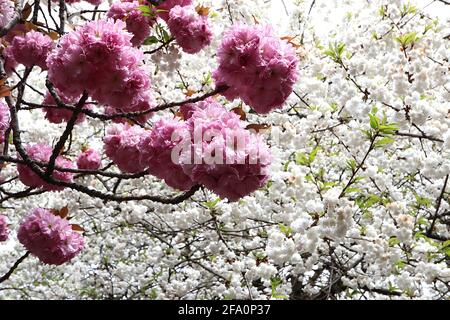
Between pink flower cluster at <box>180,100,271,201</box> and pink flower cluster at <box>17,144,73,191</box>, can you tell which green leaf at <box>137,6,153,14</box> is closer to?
pink flower cluster at <box>17,144,73,191</box>

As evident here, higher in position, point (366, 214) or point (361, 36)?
point (361, 36)

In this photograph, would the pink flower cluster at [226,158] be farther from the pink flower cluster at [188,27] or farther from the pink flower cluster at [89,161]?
the pink flower cluster at [89,161]

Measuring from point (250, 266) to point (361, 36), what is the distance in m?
2.27

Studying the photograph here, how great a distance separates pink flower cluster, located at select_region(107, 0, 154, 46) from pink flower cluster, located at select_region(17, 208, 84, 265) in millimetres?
976

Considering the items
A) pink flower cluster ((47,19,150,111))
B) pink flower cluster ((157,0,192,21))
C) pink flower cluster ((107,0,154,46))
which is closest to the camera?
pink flower cluster ((47,19,150,111))

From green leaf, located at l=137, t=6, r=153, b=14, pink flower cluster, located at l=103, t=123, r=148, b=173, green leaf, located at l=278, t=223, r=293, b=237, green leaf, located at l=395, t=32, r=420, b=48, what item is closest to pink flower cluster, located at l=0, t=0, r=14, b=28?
green leaf, located at l=137, t=6, r=153, b=14

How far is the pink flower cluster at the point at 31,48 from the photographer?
2.35 metres

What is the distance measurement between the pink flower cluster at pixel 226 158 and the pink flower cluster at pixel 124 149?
0.86m

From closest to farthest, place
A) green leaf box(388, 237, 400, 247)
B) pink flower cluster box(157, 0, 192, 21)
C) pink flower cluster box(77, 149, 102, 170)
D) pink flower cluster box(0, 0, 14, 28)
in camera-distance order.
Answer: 1. pink flower cluster box(0, 0, 14, 28)
2. pink flower cluster box(157, 0, 192, 21)
3. pink flower cluster box(77, 149, 102, 170)
4. green leaf box(388, 237, 400, 247)

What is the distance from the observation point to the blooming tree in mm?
1521

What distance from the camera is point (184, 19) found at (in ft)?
7.29

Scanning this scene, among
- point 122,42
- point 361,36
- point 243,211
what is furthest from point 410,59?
point 122,42

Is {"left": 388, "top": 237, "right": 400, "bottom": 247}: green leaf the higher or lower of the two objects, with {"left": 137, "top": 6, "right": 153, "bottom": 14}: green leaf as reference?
lower
